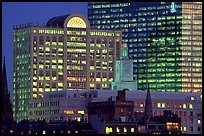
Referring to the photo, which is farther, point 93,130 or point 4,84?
point 4,84

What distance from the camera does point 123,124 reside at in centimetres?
19612

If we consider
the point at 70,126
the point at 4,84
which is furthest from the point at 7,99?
the point at 70,126

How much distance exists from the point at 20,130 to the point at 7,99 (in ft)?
74.8

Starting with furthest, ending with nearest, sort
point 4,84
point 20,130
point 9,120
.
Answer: point 4,84 < point 9,120 < point 20,130

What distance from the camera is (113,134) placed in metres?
183

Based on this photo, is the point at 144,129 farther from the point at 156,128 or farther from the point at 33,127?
the point at 33,127

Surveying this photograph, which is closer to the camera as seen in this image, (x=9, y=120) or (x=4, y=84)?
(x=9, y=120)

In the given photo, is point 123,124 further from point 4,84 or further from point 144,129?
point 4,84

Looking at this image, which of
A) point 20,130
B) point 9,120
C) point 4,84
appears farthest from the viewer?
point 4,84

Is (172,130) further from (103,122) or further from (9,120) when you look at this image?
(9,120)

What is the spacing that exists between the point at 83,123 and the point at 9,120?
12.6 m

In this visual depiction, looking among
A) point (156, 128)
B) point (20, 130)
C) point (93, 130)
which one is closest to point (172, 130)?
point (156, 128)

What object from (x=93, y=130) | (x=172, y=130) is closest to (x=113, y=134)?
(x=93, y=130)

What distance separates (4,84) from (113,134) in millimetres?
24804
